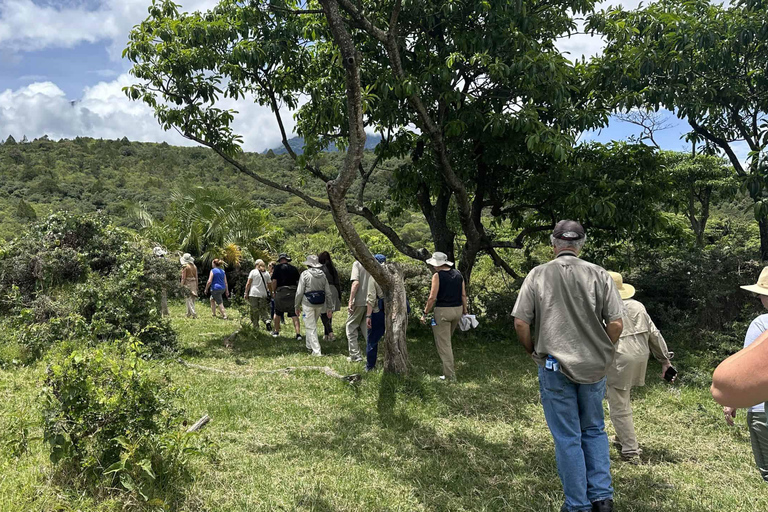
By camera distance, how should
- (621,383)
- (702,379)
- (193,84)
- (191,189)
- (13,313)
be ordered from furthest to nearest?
(191,189), (193,84), (13,313), (702,379), (621,383)

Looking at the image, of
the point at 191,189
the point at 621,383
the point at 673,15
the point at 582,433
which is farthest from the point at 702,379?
the point at 191,189

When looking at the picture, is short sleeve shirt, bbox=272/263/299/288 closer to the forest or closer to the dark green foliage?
the forest

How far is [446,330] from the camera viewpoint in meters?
6.76

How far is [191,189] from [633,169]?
45.5 ft

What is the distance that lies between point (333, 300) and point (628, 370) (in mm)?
5593

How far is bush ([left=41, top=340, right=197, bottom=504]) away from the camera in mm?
3330

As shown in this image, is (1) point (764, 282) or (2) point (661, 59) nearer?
(1) point (764, 282)

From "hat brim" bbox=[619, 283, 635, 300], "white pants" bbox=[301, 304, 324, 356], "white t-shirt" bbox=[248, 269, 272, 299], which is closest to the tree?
"hat brim" bbox=[619, 283, 635, 300]

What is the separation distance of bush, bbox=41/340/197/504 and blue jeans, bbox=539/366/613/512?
7.87ft

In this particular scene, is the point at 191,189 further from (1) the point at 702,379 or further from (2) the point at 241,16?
(1) the point at 702,379

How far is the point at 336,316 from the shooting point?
1313 centimetres

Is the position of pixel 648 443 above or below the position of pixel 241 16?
below

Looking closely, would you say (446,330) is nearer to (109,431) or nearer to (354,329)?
(354,329)

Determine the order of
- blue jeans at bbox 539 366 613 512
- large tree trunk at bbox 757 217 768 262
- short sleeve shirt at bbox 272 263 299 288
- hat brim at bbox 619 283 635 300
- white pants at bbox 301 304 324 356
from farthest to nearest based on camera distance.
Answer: short sleeve shirt at bbox 272 263 299 288 → large tree trunk at bbox 757 217 768 262 → white pants at bbox 301 304 324 356 → hat brim at bbox 619 283 635 300 → blue jeans at bbox 539 366 613 512
